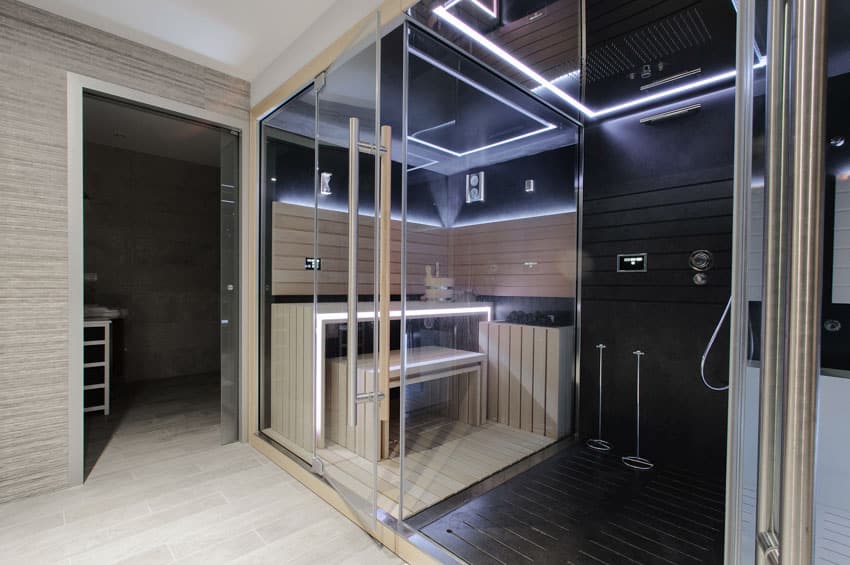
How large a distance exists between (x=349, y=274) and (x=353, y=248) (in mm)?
117

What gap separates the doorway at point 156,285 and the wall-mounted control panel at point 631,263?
2.77 m

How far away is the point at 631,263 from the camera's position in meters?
2.74

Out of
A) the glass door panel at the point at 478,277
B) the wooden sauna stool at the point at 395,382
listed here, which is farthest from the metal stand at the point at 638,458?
the wooden sauna stool at the point at 395,382

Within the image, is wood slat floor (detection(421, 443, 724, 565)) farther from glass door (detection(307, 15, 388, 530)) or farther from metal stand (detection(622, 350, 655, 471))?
glass door (detection(307, 15, 388, 530))

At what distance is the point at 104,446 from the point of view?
9.16 ft

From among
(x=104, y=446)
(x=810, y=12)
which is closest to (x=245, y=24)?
(x=810, y=12)

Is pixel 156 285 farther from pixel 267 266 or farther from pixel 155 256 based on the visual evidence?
pixel 267 266

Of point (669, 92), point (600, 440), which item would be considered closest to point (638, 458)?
point (600, 440)

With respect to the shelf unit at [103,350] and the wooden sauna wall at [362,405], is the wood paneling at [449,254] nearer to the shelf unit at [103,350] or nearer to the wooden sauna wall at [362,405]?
the wooden sauna wall at [362,405]

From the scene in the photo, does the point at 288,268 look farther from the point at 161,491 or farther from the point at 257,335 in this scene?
the point at 161,491

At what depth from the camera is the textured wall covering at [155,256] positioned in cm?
440

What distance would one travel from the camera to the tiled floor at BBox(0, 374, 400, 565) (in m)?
1.71

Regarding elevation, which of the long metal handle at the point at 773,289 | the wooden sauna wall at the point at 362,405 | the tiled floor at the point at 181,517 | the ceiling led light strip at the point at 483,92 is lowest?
the tiled floor at the point at 181,517

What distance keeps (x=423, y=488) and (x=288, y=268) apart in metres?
1.67
